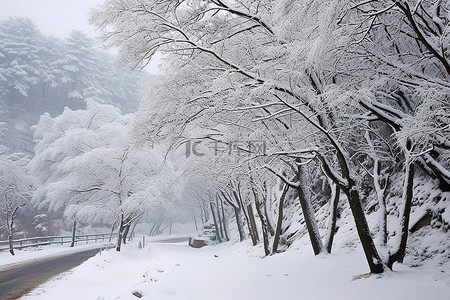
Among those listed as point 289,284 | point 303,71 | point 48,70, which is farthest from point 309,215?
point 48,70

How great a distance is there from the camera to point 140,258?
21.6m

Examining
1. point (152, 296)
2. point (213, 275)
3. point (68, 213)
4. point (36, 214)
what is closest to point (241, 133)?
point (213, 275)

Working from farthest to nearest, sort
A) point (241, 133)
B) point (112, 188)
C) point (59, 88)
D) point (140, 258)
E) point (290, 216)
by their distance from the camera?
1. point (59, 88)
2. point (112, 188)
3. point (140, 258)
4. point (290, 216)
5. point (241, 133)

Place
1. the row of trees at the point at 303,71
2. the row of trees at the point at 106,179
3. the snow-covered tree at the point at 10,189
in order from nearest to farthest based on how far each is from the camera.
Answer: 1. the row of trees at the point at 303,71
2. the snow-covered tree at the point at 10,189
3. the row of trees at the point at 106,179

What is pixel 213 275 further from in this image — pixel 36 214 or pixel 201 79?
pixel 36 214

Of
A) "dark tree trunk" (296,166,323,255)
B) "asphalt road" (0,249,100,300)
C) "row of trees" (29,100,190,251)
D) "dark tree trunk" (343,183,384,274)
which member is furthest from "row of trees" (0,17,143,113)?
"dark tree trunk" (343,183,384,274)

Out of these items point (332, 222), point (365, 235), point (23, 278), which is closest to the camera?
point (365, 235)

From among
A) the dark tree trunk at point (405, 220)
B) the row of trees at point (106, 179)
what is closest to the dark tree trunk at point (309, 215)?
the dark tree trunk at point (405, 220)

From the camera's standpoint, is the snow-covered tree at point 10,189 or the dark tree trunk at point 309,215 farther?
the snow-covered tree at point 10,189

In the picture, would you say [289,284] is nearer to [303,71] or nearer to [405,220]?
[405,220]

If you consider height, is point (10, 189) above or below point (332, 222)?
above

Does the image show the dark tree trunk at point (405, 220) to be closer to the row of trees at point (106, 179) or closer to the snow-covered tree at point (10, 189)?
the row of trees at point (106, 179)

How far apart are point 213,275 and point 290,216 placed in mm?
9721

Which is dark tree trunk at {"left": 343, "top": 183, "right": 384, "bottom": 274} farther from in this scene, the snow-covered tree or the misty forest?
the snow-covered tree
